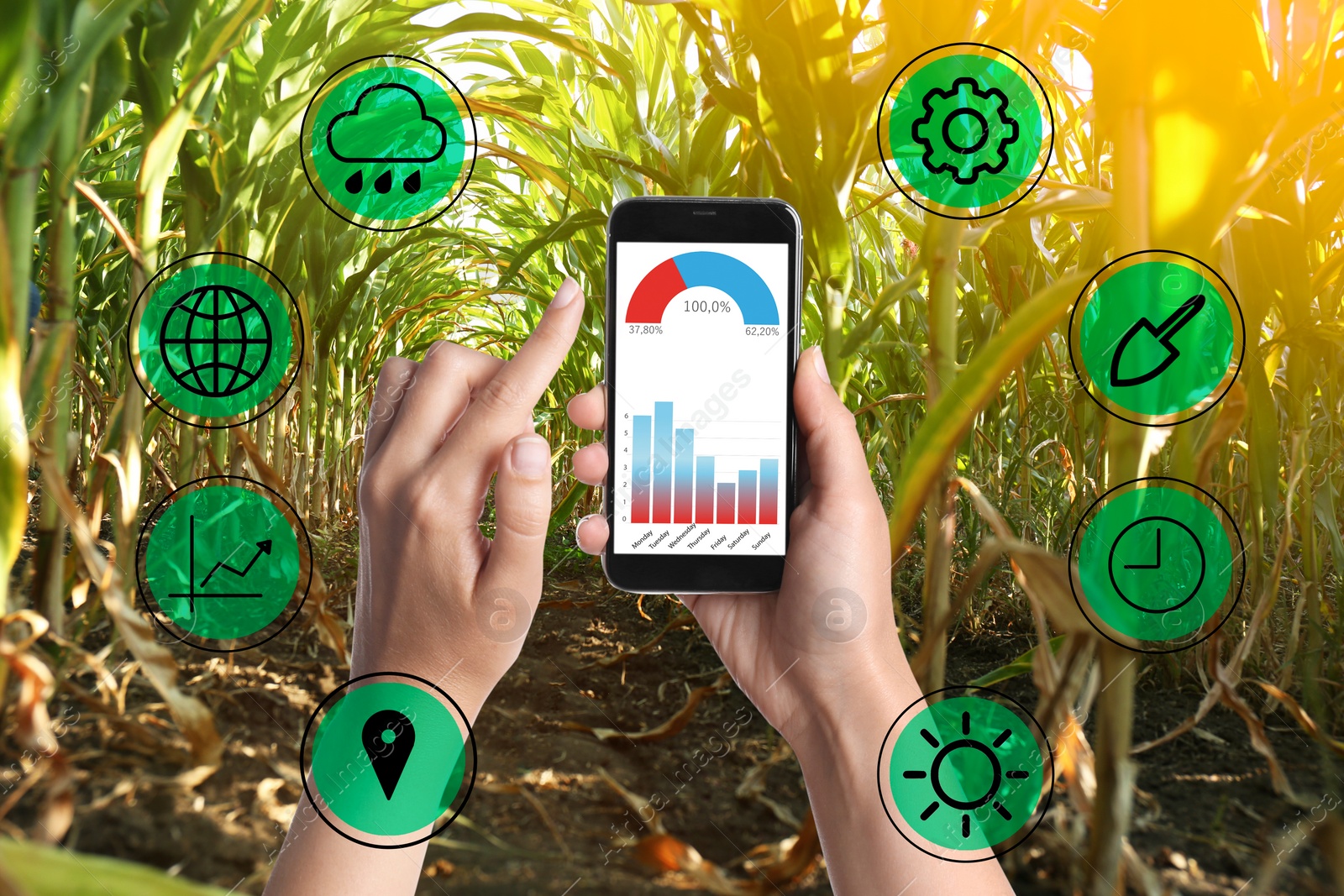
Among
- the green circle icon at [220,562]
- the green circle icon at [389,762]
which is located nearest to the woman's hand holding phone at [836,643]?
the green circle icon at [389,762]

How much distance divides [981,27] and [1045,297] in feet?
0.59

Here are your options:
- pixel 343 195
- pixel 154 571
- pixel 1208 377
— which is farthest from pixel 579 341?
pixel 1208 377

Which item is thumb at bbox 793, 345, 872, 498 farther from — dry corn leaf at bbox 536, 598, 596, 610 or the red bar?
dry corn leaf at bbox 536, 598, 596, 610

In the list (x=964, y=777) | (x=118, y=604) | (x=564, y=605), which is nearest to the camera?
(x=118, y=604)

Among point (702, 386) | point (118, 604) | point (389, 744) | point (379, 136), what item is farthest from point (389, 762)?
point (379, 136)

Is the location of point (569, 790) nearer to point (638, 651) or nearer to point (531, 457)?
point (638, 651)

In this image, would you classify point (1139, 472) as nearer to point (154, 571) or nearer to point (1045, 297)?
point (1045, 297)

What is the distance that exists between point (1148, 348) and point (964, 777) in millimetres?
235

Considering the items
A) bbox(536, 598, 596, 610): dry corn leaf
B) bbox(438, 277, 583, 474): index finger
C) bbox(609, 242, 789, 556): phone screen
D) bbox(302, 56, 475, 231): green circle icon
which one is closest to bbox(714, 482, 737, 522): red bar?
bbox(609, 242, 789, 556): phone screen

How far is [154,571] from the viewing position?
383 millimetres

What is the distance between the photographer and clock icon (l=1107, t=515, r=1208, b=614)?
343mm

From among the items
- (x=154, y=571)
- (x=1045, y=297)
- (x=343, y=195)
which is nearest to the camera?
(x=1045, y=297)

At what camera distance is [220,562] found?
0.43 metres

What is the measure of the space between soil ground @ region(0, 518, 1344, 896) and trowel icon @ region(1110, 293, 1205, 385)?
206 millimetres
